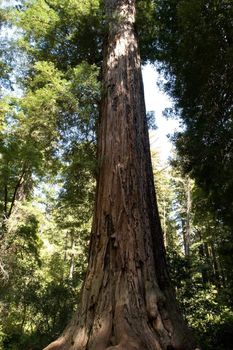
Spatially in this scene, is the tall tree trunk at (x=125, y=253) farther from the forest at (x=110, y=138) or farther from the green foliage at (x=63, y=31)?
the green foliage at (x=63, y=31)

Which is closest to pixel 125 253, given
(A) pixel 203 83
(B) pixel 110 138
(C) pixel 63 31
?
(B) pixel 110 138

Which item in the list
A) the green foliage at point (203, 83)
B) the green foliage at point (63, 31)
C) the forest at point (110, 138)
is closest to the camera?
the forest at point (110, 138)

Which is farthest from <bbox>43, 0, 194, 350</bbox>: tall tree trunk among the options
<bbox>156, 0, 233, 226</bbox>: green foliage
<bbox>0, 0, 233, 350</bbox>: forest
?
<bbox>156, 0, 233, 226</bbox>: green foliage

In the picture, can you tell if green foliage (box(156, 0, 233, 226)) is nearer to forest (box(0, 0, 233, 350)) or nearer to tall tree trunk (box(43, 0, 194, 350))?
forest (box(0, 0, 233, 350))

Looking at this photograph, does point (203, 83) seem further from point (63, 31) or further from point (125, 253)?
point (125, 253)

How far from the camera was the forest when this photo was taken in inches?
171

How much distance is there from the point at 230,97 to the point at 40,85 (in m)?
4.25

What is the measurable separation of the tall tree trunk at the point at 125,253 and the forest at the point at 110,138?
2cm

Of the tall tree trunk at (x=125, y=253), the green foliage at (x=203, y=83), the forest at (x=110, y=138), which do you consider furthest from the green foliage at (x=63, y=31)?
the tall tree trunk at (x=125, y=253)

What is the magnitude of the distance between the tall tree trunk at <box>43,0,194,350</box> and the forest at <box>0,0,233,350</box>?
2 cm

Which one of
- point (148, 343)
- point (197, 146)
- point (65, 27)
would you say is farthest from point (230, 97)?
point (148, 343)

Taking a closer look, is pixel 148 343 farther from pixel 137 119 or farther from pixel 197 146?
pixel 197 146

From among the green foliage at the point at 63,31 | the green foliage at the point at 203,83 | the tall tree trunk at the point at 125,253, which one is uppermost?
the green foliage at the point at 63,31

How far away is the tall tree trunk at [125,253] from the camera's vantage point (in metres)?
3.63
